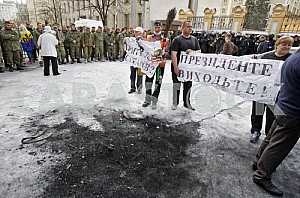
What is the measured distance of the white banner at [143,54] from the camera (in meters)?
5.35

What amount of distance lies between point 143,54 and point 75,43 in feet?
22.4

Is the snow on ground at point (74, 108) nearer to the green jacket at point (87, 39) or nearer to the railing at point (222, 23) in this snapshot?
the green jacket at point (87, 39)

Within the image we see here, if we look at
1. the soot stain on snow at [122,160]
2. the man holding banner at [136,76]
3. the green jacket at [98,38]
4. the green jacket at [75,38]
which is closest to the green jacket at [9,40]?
the green jacket at [75,38]

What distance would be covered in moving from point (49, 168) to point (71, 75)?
6233 millimetres

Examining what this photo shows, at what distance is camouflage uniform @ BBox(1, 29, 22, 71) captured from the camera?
29.0 feet

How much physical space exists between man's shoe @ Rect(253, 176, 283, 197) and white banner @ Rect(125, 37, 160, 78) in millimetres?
3288

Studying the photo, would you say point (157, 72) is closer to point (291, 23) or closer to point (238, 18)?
point (291, 23)

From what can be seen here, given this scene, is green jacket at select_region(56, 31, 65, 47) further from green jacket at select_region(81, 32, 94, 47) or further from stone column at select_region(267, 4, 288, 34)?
stone column at select_region(267, 4, 288, 34)

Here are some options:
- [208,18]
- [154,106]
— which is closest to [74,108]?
[154,106]

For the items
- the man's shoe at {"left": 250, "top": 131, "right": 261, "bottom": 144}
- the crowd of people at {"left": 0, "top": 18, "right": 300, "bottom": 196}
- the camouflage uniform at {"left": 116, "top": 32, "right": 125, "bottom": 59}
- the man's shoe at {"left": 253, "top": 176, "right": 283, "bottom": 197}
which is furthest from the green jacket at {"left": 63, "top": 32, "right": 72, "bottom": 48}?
the man's shoe at {"left": 253, "top": 176, "right": 283, "bottom": 197}

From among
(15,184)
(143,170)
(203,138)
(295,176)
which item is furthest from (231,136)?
(15,184)

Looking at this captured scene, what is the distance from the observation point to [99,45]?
12.3 meters

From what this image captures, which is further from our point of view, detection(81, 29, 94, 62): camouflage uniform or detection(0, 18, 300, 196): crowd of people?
detection(81, 29, 94, 62): camouflage uniform

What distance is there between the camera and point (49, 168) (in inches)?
122
